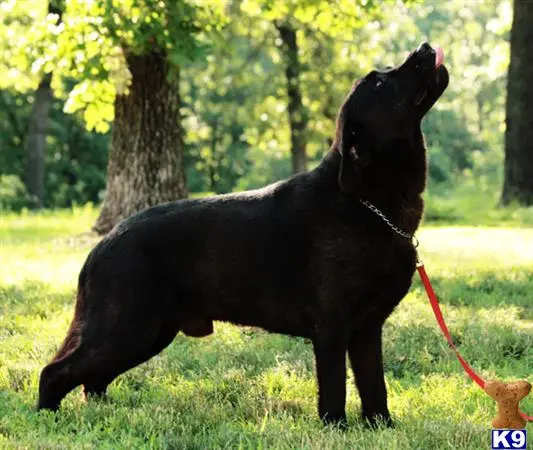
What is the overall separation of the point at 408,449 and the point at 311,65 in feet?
70.0

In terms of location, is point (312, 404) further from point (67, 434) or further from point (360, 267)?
point (67, 434)

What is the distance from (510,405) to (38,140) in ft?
77.6

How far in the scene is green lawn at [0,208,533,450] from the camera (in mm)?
3834

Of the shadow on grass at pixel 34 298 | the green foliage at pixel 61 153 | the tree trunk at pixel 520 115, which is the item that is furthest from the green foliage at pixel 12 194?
the shadow on grass at pixel 34 298

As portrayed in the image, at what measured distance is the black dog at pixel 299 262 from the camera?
3887 mm

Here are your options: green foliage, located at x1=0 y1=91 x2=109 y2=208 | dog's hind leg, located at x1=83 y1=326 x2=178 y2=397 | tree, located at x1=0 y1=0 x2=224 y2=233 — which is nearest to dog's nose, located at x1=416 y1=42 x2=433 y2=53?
dog's hind leg, located at x1=83 y1=326 x2=178 y2=397

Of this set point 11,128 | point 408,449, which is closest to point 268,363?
point 408,449

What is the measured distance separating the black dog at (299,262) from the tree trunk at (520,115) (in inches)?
508

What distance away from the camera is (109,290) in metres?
4.30

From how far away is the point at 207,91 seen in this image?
3497cm

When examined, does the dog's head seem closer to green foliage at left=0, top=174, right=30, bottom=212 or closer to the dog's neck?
the dog's neck
